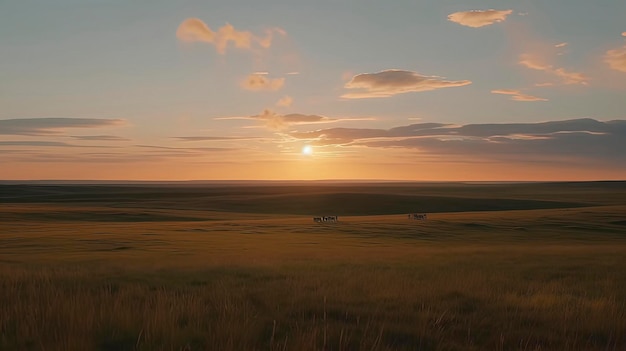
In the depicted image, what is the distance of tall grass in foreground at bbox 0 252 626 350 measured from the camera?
5988mm

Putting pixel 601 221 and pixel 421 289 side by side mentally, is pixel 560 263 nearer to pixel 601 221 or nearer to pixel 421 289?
pixel 421 289

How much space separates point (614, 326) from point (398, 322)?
115 inches

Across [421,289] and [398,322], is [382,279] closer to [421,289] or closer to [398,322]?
[421,289]

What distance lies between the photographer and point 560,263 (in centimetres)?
1981

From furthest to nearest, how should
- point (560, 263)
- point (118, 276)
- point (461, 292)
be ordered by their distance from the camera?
point (560, 263) → point (118, 276) → point (461, 292)

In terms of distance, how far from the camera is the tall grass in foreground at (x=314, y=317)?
5.99 m

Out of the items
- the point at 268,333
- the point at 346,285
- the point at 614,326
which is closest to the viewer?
the point at 268,333

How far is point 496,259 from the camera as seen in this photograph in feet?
71.6

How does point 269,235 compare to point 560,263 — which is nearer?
point 560,263

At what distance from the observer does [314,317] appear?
7.45 meters

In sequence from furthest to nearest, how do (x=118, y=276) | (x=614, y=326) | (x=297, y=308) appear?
(x=118, y=276) < (x=297, y=308) < (x=614, y=326)

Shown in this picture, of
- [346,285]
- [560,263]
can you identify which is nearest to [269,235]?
[560,263]

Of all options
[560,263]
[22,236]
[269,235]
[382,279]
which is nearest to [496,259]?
[560,263]

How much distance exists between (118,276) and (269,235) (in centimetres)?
2657
